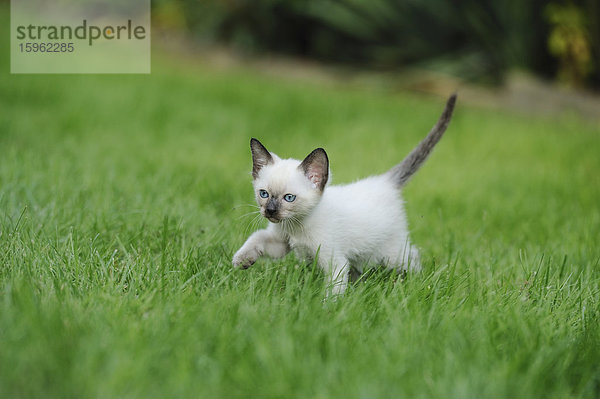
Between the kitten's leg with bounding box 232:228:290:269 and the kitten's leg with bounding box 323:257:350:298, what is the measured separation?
206 mm

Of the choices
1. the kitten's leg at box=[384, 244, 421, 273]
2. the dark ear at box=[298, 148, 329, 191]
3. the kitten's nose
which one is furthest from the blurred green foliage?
the kitten's nose

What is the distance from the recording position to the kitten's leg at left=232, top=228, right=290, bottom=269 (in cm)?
224

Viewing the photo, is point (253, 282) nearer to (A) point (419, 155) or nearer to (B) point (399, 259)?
(B) point (399, 259)

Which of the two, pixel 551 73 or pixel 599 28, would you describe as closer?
pixel 599 28

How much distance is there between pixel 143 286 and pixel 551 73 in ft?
25.4

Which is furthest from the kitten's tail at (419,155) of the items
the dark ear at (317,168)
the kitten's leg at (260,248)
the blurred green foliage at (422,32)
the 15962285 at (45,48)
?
the 15962285 at (45,48)

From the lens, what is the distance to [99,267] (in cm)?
217

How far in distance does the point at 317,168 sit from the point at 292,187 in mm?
118

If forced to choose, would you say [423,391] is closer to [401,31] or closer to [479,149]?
[479,149]

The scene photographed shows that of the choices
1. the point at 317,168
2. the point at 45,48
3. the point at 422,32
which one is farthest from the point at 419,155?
the point at 422,32

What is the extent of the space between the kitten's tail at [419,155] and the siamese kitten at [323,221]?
117 millimetres

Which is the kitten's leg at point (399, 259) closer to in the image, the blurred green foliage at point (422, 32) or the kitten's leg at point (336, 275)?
the kitten's leg at point (336, 275)

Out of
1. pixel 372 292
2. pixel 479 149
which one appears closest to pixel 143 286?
pixel 372 292

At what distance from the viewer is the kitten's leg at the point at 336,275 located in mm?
2133
